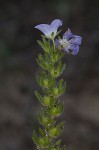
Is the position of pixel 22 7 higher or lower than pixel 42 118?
higher

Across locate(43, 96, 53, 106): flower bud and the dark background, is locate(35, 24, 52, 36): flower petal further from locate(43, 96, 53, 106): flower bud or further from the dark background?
the dark background

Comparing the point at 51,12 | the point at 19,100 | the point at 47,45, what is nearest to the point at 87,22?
the point at 51,12

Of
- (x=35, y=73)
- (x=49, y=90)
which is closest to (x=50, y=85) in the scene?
(x=49, y=90)

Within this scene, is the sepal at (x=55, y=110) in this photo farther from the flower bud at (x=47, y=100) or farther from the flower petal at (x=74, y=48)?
the flower petal at (x=74, y=48)

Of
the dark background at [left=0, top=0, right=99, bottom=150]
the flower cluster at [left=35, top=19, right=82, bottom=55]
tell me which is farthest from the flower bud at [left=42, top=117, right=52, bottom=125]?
the dark background at [left=0, top=0, right=99, bottom=150]

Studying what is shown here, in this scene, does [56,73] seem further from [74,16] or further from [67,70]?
[74,16]

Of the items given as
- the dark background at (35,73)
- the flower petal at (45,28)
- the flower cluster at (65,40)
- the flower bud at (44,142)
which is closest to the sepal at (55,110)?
the flower bud at (44,142)
